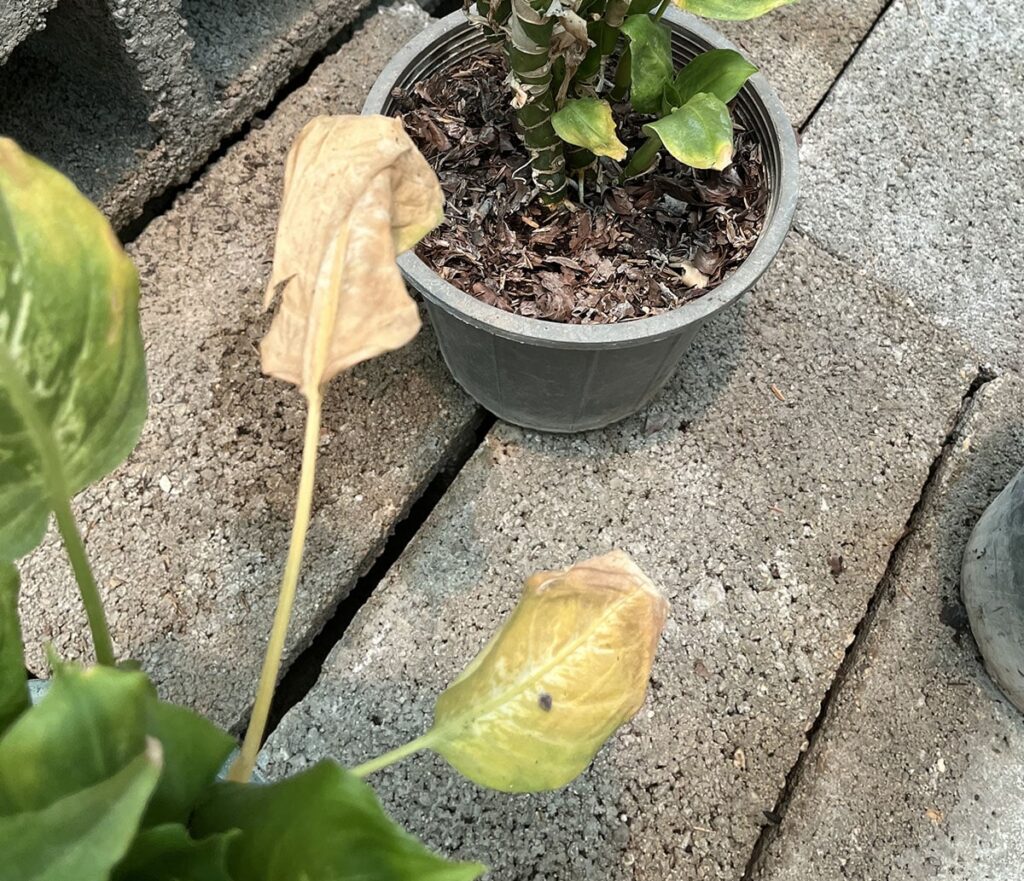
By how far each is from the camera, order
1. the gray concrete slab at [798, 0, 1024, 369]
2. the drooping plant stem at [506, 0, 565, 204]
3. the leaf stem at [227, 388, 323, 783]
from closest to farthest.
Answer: the leaf stem at [227, 388, 323, 783], the drooping plant stem at [506, 0, 565, 204], the gray concrete slab at [798, 0, 1024, 369]

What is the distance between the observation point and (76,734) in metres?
0.46

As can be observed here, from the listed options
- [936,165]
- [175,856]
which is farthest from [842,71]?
[175,856]

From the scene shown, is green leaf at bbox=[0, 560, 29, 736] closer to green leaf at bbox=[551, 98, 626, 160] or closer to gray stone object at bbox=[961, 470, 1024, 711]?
green leaf at bbox=[551, 98, 626, 160]

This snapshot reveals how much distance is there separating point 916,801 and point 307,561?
0.86 m

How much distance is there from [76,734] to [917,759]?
1.08m

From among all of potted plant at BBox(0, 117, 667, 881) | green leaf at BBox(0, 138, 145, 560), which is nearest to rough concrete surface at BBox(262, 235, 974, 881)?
potted plant at BBox(0, 117, 667, 881)

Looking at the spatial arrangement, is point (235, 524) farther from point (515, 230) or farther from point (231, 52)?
point (231, 52)

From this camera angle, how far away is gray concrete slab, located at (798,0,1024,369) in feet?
4.82

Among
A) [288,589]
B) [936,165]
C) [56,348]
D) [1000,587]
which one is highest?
[56,348]

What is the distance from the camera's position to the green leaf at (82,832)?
0.37 meters

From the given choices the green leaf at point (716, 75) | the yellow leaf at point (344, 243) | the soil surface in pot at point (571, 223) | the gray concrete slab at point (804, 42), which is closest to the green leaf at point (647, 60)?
the green leaf at point (716, 75)

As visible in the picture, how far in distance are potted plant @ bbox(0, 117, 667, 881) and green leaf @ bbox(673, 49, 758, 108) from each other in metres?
0.48

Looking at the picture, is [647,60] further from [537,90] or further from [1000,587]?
[1000,587]

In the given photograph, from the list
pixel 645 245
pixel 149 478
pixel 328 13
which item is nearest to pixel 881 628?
pixel 645 245
